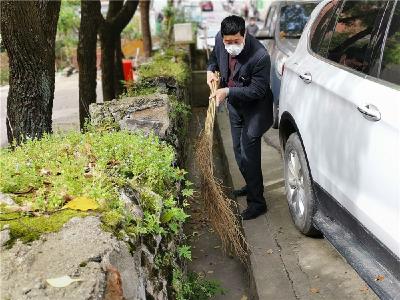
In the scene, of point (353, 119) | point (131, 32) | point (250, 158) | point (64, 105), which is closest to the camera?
point (353, 119)

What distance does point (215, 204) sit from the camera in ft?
13.4

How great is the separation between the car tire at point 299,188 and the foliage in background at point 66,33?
54.1 ft

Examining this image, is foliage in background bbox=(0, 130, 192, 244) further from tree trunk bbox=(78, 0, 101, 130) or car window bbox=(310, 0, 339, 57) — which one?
tree trunk bbox=(78, 0, 101, 130)

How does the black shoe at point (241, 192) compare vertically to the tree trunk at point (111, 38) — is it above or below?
below

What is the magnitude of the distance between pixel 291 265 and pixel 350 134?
1239 mm

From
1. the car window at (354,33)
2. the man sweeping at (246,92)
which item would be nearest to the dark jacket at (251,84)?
the man sweeping at (246,92)

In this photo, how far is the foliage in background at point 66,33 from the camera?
66.3ft

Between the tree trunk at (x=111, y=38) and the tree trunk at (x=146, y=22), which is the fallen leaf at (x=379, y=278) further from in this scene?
the tree trunk at (x=146, y=22)

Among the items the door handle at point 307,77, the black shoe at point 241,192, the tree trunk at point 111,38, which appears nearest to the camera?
the door handle at point 307,77

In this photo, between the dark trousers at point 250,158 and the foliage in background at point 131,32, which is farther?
the foliage in background at point 131,32

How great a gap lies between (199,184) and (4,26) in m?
2.14

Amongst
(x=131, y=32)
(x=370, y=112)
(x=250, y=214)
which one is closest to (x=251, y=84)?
(x=250, y=214)

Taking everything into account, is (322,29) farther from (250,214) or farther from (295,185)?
(250,214)

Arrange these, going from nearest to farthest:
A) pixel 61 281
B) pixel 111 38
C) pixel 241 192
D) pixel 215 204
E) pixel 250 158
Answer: pixel 61 281 → pixel 215 204 → pixel 250 158 → pixel 241 192 → pixel 111 38
